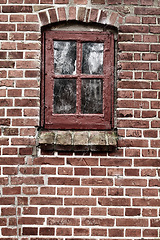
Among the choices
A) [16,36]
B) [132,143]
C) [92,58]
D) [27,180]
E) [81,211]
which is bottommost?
[81,211]

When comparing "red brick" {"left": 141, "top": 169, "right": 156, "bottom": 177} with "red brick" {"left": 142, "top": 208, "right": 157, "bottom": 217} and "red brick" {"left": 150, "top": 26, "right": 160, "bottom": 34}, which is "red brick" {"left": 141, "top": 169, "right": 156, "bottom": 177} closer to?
"red brick" {"left": 142, "top": 208, "right": 157, "bottom": 217}

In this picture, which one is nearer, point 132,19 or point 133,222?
point 133,222

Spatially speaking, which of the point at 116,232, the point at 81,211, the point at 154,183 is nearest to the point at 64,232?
the point at 81,211

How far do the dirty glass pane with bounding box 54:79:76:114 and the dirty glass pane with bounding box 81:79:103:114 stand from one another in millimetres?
103

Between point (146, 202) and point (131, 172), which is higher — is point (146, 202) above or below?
below

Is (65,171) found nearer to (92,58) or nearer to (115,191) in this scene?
(115,191)

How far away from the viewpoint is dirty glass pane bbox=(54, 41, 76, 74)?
2.78 metres

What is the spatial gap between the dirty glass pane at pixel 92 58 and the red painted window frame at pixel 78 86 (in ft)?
0.14

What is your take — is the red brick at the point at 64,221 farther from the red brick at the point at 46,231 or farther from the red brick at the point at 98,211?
the red brick at the point at 98,211

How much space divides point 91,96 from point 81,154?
0.60 metres

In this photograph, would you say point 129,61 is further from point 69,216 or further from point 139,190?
point 69,216

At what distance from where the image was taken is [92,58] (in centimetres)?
279

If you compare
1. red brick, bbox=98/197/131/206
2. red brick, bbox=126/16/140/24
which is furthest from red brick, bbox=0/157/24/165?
red brick, bbox=126/16/140/24

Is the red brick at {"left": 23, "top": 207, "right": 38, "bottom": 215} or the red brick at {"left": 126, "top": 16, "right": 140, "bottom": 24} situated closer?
the red brick at {"left": 23, "top": 207, "right": 38, "bottom": 215}
